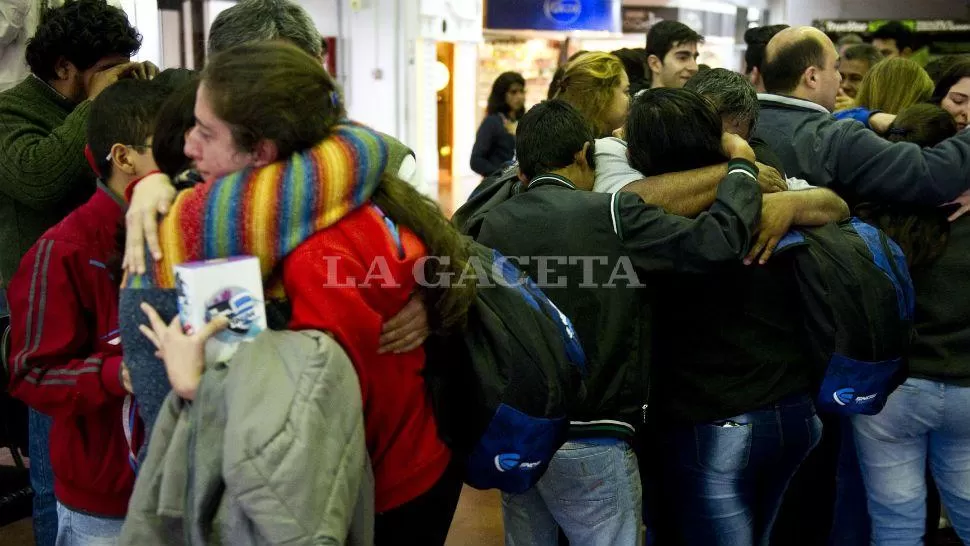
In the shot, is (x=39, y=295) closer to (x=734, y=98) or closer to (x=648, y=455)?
(x=648, y=455)

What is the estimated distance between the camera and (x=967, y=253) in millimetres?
2551

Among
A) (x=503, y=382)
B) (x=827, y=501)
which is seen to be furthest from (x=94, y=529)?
(x=827, y=501)

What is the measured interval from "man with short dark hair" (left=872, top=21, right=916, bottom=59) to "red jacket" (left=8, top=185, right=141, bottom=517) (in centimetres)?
500

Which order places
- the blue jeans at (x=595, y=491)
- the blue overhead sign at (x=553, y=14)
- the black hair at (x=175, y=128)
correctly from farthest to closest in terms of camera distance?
the blue overhead sign at (x=553, y=14) → the blue jeans at (x=595, y=491) → the black hair at (x=175, y=128)

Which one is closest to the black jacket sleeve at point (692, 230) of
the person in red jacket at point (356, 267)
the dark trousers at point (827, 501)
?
the person in red jacket at point (356, 267)

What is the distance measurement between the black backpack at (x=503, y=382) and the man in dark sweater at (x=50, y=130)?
1.20 m

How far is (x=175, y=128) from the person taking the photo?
5.21 feet

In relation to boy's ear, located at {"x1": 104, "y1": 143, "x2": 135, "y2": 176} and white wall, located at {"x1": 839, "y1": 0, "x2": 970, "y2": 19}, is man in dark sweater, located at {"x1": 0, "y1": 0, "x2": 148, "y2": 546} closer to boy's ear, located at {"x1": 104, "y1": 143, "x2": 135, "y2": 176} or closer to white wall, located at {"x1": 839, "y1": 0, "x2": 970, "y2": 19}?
boy's ear, located at {"x1": 104, "y1": 143, "x2": 135, "y2": 176}

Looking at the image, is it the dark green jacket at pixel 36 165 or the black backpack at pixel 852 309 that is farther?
the dark green jacket at pixel 36 165

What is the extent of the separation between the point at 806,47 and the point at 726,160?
1043 mm

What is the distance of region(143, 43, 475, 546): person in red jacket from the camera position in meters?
1.36

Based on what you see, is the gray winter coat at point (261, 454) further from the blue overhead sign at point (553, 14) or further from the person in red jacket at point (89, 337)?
the blue overhead sign at point (553, 14)

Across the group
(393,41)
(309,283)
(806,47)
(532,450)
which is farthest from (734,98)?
(393,41)

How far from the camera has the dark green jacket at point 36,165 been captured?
2285 millimetres
